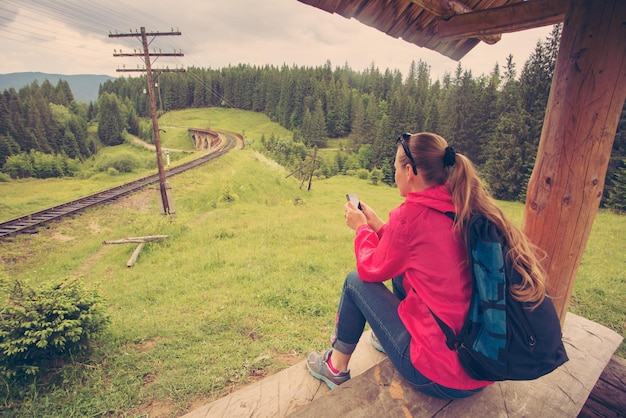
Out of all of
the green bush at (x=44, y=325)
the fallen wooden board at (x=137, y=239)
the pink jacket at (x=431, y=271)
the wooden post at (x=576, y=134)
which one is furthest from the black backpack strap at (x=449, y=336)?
the fallen wooden board at (x=137, y=239)

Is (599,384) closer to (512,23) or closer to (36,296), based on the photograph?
(512,23)

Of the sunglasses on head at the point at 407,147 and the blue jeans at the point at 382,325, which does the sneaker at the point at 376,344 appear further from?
the sunglasses on head at the point at 407,147

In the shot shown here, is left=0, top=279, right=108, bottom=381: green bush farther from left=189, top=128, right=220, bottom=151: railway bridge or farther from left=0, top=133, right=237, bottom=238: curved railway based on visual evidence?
left=189, top=128, right=220, bottom=151: railway bridge

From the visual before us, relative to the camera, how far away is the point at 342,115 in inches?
3231

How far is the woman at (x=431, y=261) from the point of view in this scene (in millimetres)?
1825

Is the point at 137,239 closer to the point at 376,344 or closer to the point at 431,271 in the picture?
the point at 376,344

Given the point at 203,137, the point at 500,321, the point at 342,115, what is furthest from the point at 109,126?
the point at 500,321

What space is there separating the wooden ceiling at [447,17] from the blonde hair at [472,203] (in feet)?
3.71

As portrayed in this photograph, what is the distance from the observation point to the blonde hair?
1674 mm

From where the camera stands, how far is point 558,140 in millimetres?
1990

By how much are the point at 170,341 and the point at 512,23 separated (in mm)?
5442

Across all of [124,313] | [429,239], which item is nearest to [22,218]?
[124,313]

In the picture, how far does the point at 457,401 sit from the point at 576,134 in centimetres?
181

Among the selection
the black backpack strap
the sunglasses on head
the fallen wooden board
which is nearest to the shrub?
the fallen wooden board
